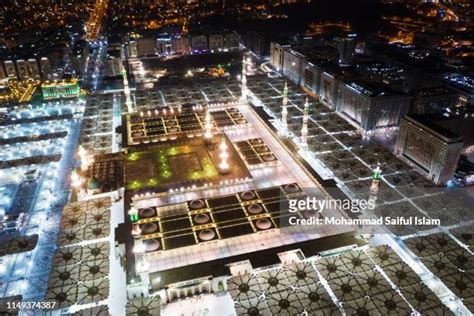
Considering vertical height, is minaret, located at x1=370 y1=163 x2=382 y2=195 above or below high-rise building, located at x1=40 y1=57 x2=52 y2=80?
below

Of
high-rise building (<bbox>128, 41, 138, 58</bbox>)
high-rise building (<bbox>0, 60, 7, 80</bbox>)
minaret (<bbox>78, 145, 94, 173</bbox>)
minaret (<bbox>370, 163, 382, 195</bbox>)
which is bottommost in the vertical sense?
minaret (<bbox>78, 145, 94, 173</bbox>)

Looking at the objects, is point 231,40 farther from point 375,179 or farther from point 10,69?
point 375,179

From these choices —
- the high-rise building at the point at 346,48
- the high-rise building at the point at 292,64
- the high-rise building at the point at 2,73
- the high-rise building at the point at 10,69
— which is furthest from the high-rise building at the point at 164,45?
the high-rise building at the point at 346,48

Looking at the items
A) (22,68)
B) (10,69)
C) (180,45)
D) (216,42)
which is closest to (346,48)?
(216,42)

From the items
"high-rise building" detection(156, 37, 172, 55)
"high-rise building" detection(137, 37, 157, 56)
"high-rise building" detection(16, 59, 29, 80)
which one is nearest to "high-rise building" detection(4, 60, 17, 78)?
"high-rise building" detection(16, 59, 29, 80)

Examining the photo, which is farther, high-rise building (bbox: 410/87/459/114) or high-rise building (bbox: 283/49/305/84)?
high-rise building (bbox: 283/49/305/84)

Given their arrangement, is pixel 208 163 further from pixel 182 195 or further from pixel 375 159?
pixel 375 159

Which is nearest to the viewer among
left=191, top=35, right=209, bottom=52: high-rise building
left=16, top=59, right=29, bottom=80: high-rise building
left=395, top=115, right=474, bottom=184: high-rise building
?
left=395, top=115, right=474, bottom=184: high-rise building

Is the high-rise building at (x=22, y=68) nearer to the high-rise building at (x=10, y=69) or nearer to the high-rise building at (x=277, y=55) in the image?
the high-rise building at (x=10, y=69)

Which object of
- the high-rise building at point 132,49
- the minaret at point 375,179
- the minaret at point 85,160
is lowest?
the minaret at point 85,160

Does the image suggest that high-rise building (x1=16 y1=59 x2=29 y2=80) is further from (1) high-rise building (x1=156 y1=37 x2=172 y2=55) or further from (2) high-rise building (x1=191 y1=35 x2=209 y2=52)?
(2) high-rise building (x1=191 y1=35 x2=209 y2=52)

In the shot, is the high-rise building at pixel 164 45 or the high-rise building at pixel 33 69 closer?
the high-rise building at pixel 33 69
